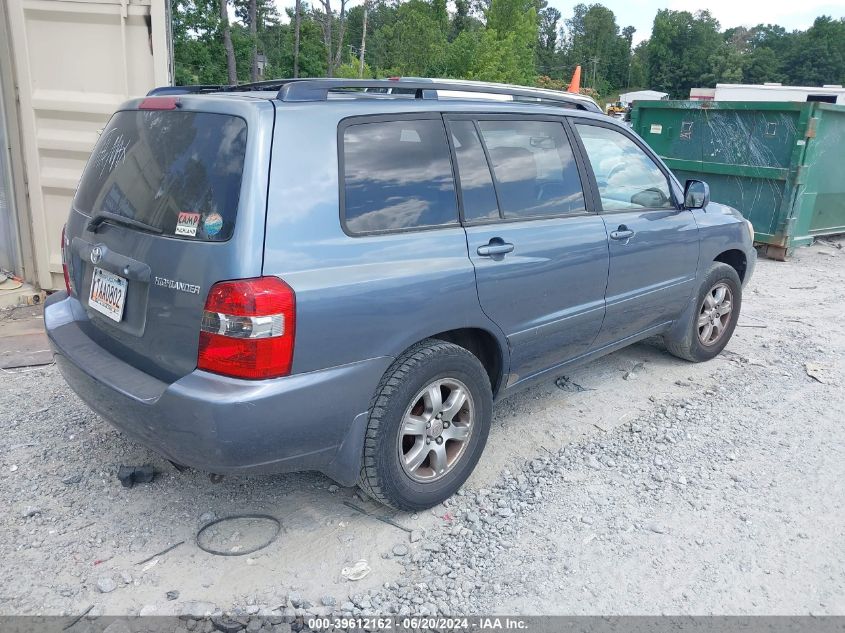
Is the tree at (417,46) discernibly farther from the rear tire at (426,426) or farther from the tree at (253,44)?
the rear tire at (426,426)

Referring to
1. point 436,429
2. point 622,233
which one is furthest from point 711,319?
point 436,429

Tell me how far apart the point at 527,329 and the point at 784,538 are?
1486 mm

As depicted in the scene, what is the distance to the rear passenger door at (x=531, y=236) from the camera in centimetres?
323

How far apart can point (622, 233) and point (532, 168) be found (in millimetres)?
747

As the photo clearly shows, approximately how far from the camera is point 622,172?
434 cm

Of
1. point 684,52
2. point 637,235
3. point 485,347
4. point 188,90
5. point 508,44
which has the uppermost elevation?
point 684,52

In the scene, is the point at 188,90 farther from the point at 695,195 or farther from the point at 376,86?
the point at 695,195

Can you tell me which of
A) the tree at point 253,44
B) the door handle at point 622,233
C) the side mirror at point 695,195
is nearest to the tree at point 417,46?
the tree at point 253,44

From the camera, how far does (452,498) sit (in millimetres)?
3340

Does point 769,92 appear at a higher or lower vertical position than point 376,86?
higher

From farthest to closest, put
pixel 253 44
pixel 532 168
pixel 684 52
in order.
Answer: pixel 684 52, pixel 253 44, pixel 532 168

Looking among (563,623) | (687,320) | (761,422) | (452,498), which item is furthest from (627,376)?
(563,623)

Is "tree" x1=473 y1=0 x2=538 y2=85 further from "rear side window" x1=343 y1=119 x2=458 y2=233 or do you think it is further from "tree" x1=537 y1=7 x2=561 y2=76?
"tree" x1=537 y1=7 x2=561 y2=76

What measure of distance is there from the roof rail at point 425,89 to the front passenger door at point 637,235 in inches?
7.6
